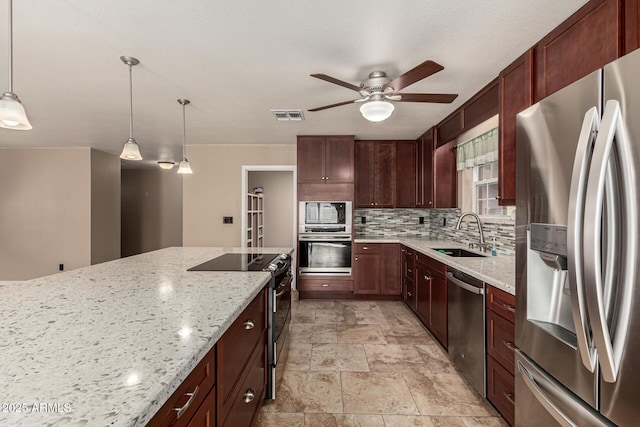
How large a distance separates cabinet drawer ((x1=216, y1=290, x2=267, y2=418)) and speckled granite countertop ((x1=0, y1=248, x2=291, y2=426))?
0.11 m

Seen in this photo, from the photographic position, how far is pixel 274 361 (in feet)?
6.35

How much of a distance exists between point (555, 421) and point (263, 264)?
5.50 feet

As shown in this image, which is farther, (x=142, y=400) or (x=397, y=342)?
(x=397, y=342)

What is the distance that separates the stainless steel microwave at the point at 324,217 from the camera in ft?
13.4

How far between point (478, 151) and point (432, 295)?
5.08 feet

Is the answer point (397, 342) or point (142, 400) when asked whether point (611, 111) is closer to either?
point (142, 400)

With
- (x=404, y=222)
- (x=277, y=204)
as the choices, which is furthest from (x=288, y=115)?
(x=277, y=204)

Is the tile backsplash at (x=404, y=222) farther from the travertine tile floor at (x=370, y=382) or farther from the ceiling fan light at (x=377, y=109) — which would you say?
the ceiling fan light at (x=377, y=109)

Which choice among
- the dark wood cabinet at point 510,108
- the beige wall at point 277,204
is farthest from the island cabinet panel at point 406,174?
the beige wall at point 277,204

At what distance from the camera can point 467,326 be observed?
2141mm

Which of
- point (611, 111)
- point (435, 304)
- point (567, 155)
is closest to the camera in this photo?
point (611, 111)

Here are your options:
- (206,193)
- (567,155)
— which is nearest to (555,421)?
(567,155)

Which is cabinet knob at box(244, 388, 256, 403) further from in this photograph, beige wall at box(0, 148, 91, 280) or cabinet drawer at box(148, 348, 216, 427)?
beige wall at box(0, 148, 91, 280)

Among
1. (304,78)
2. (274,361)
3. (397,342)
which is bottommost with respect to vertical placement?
(397,342)
